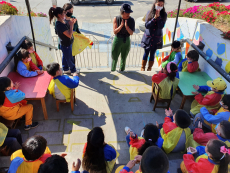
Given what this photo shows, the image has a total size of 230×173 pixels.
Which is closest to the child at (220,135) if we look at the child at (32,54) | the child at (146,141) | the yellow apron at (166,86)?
the child at (146,141)

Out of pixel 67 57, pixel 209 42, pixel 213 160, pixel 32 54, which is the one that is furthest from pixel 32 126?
pixel 209 42

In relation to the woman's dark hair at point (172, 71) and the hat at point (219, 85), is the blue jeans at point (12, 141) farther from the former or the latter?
the hat at point (219, 85)

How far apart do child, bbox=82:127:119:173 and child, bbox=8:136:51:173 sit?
0.54m

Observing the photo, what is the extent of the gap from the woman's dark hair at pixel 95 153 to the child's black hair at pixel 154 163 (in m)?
0.61

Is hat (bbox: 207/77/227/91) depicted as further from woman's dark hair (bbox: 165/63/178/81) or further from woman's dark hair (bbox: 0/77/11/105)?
woman's dark hair (bbox: 0/77/11/105)

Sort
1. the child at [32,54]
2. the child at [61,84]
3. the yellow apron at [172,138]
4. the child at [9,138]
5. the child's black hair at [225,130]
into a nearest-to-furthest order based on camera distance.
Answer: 1. the child's black hair at [225,130]
2. the child at [9,138]
3. the yellow apron at [172,138]
4. the child at [61,84]
5. the child at [32,54]

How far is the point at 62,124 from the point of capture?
11.7 feet

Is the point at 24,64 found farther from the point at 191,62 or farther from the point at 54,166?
the point at 191,62

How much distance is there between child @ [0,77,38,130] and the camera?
286 centimetres

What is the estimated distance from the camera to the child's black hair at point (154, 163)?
1.79 meters

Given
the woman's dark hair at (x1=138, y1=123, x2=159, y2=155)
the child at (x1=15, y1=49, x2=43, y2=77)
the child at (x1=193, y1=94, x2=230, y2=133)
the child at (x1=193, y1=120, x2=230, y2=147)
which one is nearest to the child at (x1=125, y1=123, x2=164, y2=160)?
the woman's dark hair at (x1=138, y1=123, x2=159, y2=155)

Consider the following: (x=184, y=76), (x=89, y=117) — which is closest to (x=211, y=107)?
(x=184, y=76)

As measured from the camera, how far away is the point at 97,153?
2258mm

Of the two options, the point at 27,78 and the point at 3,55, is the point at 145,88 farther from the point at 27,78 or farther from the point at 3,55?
the point at 3,55
